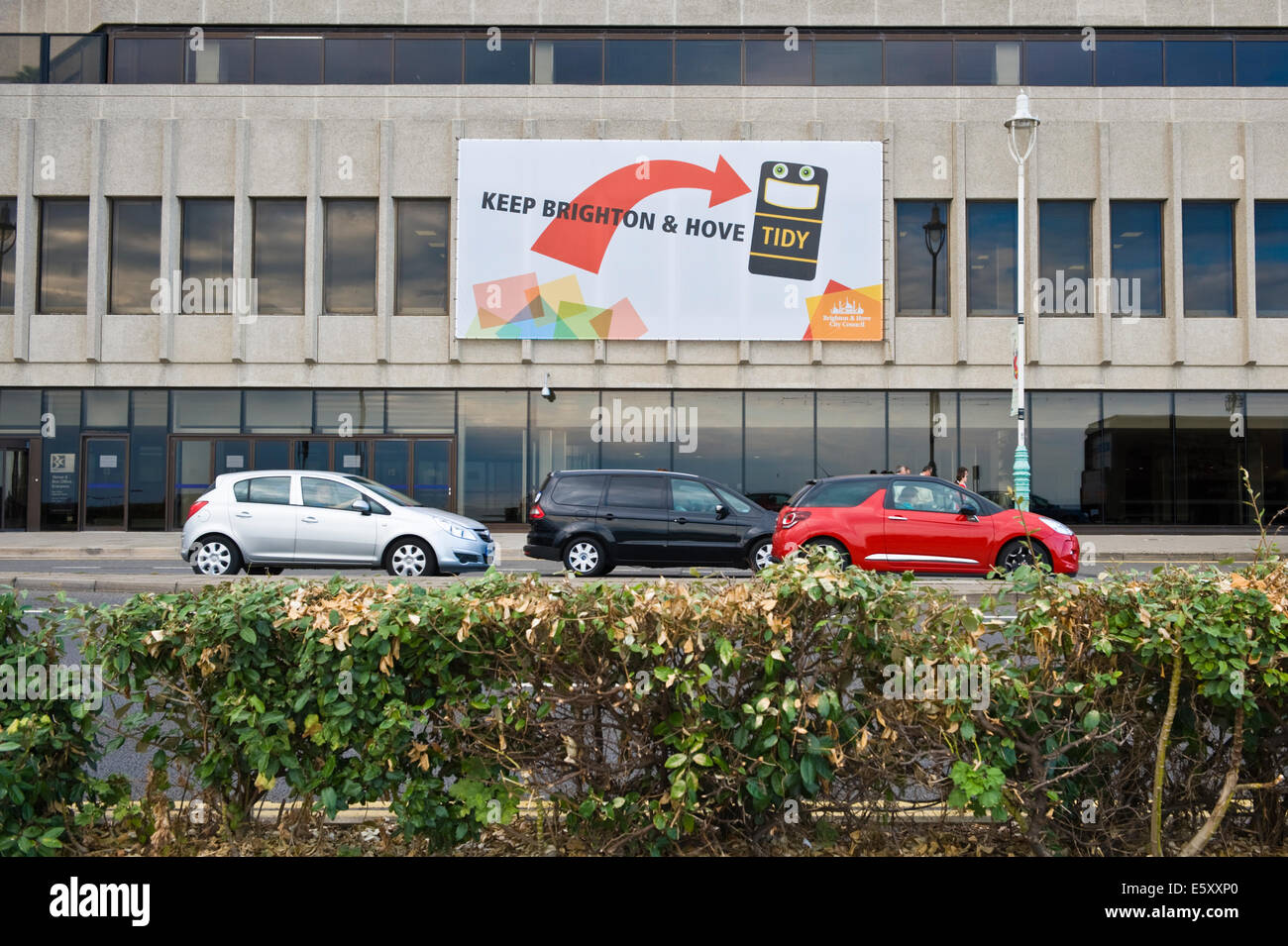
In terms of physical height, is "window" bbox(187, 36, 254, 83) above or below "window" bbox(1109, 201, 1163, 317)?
above

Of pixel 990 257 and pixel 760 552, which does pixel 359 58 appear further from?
pixel 760 552

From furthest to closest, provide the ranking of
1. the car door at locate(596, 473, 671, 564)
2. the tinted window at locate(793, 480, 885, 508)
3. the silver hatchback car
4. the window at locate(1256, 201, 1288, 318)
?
the window at locate(1256, 201, 1288, 318) → the car door at locate(596, 473, 671, 564) → the tinted window at locate(793, 480, 885, 508) → the silver hatchback car

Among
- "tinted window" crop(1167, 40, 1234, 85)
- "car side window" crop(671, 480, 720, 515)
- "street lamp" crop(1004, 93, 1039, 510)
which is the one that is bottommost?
"car side window" crop(671, 480, 720, 515)

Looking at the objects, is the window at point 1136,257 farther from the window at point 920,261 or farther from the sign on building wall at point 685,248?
the sign on building wall at point 685,248

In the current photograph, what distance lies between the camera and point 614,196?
987 inches

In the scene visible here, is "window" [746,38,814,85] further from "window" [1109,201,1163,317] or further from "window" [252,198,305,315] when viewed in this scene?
"window" [252,198,305,315]

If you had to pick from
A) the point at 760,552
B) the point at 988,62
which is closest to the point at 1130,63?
the point at 988,62

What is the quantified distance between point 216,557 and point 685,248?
47.9ft

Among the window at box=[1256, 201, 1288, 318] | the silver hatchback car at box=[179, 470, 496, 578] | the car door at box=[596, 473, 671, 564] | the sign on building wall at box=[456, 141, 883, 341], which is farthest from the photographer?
the window at box=[1256, 201, 1288, 318]

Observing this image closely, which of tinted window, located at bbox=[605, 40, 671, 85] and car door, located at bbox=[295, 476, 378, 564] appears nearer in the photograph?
car door, located at bbox=[295, 476, 378, 564]

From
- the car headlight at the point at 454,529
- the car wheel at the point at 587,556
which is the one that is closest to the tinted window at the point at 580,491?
the car wheel at the point at 587,556

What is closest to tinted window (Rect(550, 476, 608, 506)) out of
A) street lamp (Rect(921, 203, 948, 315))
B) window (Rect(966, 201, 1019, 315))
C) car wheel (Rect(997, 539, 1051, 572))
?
car wheel (Rect(997, 539, 1051, 572))

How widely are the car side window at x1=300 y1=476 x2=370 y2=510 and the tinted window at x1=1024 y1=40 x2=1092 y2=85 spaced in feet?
70.1

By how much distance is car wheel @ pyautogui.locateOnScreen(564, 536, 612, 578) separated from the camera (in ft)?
51.9
